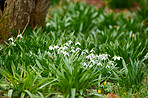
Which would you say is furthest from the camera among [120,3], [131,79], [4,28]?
[120,3]

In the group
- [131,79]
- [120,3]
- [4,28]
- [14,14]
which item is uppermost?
[120,3]

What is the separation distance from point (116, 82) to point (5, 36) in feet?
6.96

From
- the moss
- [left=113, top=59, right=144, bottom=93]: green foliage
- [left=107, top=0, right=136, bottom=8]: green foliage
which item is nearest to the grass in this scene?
[left=113, top=59, right=144, bottom=93]: green foliage

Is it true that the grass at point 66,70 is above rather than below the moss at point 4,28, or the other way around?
below

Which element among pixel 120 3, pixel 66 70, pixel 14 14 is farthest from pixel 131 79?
pixel 120 3

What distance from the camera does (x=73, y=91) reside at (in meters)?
2.25

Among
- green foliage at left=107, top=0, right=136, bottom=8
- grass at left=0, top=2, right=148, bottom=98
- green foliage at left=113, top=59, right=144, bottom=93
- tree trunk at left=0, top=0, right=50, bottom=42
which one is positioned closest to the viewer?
grass at left=0, top=2, right=148, bottom=98

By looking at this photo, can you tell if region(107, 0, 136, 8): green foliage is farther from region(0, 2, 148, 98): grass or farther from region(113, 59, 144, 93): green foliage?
region(113, 59, 144, 93): green foliage

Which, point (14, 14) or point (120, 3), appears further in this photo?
point (120, 3)

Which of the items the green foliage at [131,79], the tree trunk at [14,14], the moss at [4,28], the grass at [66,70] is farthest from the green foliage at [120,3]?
the green foliage at [131,79]

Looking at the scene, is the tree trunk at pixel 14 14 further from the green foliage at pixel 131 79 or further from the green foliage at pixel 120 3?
the green foliage at pixel 120 3

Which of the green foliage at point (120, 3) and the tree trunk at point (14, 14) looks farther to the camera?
the green foliage at point (120, 3)

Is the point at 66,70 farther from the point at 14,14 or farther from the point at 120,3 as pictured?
the point at 120,3

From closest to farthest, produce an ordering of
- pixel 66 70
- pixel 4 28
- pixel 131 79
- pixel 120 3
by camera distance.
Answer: pixel 66 70 → pixel 131 79 → pixel 4 28 → pixel 120 3
